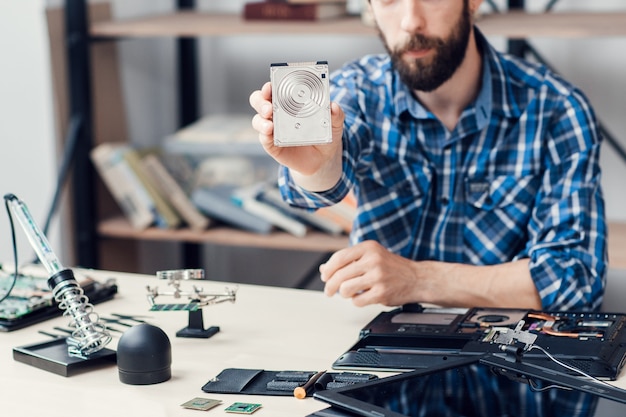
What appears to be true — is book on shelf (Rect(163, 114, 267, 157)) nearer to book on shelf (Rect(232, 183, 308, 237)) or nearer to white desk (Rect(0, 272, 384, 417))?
book on shelf (Rect(232, 183, 308, 237))

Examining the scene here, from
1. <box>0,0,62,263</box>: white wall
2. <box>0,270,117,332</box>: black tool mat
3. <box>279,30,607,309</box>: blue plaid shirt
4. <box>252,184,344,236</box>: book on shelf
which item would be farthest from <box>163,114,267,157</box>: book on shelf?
<box>0,270,117,332</box>: black tool mat

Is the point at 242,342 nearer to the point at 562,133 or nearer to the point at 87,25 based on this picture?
the point at 562,133

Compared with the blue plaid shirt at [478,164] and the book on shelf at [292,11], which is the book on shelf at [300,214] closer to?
the book on shelf at [292,11]

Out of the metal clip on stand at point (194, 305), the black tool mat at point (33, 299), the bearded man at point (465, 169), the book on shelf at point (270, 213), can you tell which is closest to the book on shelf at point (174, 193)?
the book on shelf at point (270, 213)

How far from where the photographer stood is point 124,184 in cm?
267

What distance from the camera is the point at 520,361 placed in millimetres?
1188

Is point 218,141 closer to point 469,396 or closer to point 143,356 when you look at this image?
point 143,356

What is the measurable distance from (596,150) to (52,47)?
1.46 m

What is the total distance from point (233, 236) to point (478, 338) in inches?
53.2

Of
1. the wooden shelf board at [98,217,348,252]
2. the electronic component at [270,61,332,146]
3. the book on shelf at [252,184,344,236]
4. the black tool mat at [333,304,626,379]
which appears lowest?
the wooden shelf board at [98,217,348,252]

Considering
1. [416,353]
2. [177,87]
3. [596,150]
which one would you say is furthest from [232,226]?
[416,353]

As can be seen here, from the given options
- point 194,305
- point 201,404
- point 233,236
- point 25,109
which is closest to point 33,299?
point 194,305

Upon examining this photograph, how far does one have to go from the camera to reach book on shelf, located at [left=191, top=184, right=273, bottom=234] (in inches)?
102

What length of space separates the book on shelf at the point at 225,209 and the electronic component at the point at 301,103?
1.29 meters
